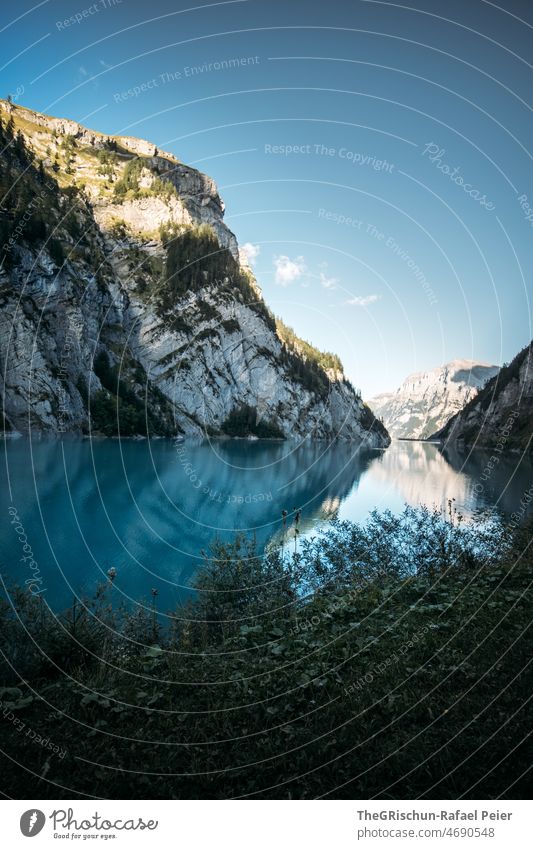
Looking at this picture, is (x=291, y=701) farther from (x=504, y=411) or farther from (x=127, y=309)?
(x=504, y=411)

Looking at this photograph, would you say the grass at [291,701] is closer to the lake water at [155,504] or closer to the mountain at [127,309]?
the lake water at [155,504]

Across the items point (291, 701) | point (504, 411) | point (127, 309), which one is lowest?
point (291, 701)

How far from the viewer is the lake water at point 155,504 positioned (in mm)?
18938

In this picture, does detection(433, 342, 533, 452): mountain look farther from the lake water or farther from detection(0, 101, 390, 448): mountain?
detection(0, 101, 390, 448): mountain

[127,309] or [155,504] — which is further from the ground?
[127,309]

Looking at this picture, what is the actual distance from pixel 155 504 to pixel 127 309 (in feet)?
354

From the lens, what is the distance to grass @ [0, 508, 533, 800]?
3.57 meters

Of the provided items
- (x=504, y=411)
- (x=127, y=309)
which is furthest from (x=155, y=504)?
(x=504, y=411)

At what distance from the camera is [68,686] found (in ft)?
18.8

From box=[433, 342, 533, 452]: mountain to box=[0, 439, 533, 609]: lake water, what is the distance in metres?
50.3

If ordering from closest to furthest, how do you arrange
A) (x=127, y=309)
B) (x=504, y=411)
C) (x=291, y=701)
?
(x=291, y=701) → (x=504, y=411) → (x=127, y=309)

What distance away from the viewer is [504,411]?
122 metres

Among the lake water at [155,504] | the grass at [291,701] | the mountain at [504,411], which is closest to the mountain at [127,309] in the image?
the lake water at [155,504]

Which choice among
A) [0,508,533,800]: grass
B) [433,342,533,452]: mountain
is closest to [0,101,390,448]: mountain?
[433,342,533,452]: mountain
